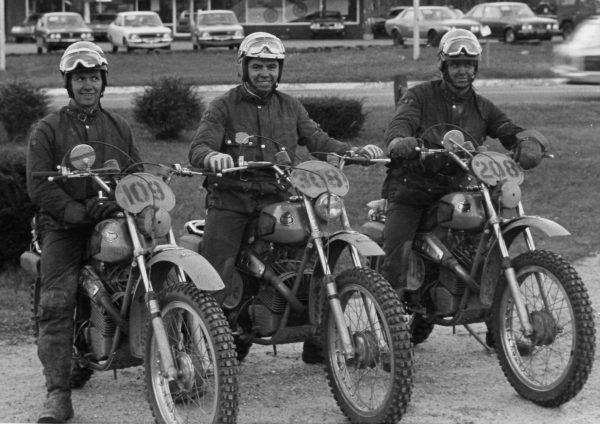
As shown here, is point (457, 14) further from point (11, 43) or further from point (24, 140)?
point (24, 140)

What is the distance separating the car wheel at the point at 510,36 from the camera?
40375 millimetres

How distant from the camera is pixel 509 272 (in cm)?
595

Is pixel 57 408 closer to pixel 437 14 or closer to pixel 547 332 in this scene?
pixel 547 332

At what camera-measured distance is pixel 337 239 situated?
5.75 meters

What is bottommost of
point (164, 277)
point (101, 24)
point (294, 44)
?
point (164, 277)

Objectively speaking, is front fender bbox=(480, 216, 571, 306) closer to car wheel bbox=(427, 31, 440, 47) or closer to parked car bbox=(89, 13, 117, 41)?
car wheel bbox=(427, 31, 440, 47)

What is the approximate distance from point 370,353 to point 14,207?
4.05m

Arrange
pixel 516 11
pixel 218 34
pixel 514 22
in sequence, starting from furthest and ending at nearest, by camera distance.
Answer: pixel 516 11
pixel 218 34
pixel 514 22

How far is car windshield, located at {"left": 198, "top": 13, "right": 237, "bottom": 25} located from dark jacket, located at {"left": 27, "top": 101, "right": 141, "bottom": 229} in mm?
35573

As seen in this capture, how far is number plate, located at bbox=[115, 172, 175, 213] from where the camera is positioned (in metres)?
5.51

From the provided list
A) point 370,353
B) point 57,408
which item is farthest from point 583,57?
point 57,408

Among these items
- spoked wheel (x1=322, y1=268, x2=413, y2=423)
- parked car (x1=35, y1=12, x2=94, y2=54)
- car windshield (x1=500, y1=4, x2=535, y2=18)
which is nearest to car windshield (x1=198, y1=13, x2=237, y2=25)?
parked car (x1=35, y1=12, x2=94, y2=54)

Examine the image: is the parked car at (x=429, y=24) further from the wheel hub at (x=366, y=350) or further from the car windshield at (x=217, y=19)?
the wheel hub at (x=366, y=350)

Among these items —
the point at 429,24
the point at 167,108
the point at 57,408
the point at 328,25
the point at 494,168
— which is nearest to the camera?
the point at 57,408
